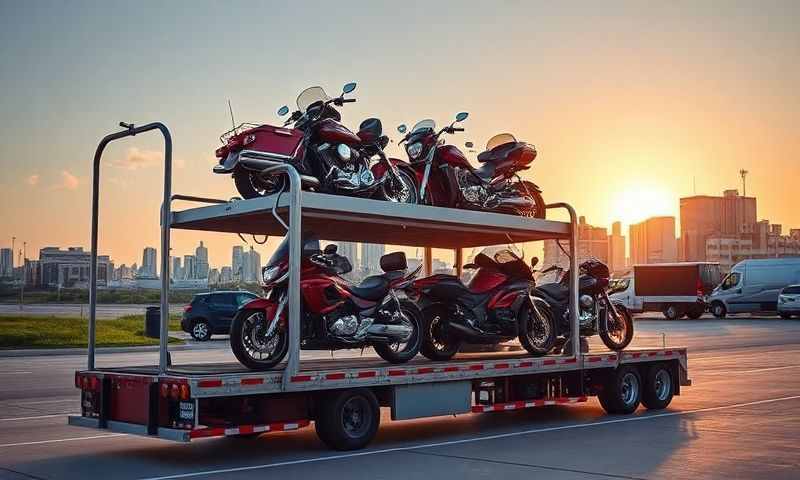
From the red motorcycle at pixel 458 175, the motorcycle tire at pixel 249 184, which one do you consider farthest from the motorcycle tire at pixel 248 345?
the red motorcycle at pixel 458 175

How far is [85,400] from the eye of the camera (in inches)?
400

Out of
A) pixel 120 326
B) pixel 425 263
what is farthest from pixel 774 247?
pixel 425 263

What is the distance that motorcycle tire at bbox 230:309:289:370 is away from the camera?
9.70 metres

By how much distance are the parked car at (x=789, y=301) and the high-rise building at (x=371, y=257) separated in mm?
35042

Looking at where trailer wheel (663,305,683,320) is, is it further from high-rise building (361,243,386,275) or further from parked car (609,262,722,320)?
high-rise building (361,243,386,275)

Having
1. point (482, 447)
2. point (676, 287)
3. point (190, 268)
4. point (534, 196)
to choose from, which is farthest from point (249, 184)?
point (676, 287)

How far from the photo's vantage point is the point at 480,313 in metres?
12.7

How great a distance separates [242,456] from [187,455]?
0.59 m

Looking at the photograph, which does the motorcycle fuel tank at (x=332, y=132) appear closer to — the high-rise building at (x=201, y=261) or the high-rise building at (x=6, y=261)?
the high-rise building at (x=201, y=261)

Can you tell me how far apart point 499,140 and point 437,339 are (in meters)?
3.12

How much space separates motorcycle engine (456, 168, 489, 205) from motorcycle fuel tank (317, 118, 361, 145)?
212cm

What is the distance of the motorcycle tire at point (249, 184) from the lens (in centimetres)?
1099

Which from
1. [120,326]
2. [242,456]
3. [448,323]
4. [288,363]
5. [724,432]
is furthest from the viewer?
[120,326]

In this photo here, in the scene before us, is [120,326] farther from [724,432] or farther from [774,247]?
[774,247]
